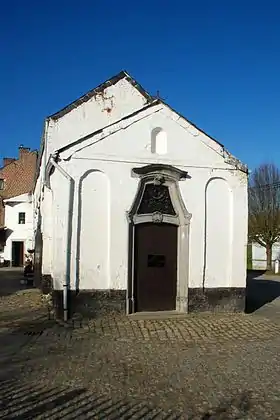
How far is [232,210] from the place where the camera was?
14320 millimetres

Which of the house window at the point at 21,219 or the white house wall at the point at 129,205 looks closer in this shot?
the white house wall at the point at 129,205

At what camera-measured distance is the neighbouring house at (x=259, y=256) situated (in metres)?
46.1

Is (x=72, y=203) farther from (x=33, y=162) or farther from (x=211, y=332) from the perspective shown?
(x=33, y=162)

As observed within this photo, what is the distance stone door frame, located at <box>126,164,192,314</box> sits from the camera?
43.6 feet

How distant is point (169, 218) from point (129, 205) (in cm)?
124

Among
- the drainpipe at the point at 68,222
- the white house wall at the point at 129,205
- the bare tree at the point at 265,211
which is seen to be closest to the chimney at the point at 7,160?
the bare tree at the point at 265,211

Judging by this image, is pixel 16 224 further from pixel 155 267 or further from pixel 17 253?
pixel 155 267

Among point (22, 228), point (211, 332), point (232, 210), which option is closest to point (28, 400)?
point (211, 332)

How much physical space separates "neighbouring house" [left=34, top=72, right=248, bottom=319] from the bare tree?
26622mm

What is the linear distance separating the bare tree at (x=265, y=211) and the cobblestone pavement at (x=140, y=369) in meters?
28.2

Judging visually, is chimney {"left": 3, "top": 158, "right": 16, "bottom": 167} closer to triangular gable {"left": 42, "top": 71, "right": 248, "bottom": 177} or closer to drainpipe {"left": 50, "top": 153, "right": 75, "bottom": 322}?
triangular gable {"left": 42, "top": 71, "right": 248, "bottom": 177}

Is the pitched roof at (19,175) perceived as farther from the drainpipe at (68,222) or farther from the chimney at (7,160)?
the drainpipe at (68,222)

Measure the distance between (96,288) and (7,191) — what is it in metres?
41.6

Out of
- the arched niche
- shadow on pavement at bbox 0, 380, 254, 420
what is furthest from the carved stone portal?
shadow on pavement at bbox 0, 380, 254, 420
